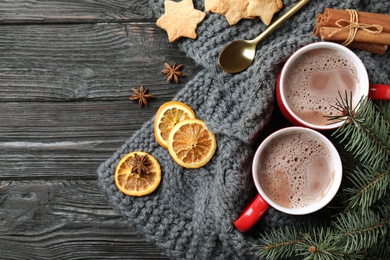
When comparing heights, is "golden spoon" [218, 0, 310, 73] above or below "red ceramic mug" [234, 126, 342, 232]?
above

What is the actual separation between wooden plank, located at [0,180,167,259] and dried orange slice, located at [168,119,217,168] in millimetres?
242

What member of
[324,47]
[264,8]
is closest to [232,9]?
[264,8]

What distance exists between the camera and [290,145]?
45.7 inches

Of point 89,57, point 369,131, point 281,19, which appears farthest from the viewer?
point 89,57

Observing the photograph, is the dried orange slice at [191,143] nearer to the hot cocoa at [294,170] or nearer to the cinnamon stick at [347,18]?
the hot cocoa at [294,170]

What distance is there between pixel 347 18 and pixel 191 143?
0.46 meters

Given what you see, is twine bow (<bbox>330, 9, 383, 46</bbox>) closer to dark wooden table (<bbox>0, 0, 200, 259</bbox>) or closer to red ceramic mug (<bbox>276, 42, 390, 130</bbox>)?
red ceramic mug (<bbox>276, 42, 390, 130</bbox>)

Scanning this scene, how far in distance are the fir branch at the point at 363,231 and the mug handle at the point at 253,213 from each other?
17cm

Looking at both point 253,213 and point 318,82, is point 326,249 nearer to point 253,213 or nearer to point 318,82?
point 253,213

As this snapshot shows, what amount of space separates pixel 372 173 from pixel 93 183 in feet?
2.28

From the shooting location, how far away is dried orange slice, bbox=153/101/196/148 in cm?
129

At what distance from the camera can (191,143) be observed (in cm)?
127

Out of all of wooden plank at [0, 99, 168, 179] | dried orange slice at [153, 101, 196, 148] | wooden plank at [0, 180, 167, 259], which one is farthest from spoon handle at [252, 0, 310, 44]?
wooden plank at [0, 180, 167, 259]

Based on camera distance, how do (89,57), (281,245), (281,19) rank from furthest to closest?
(89,57) → (281,19) → (281,245)
